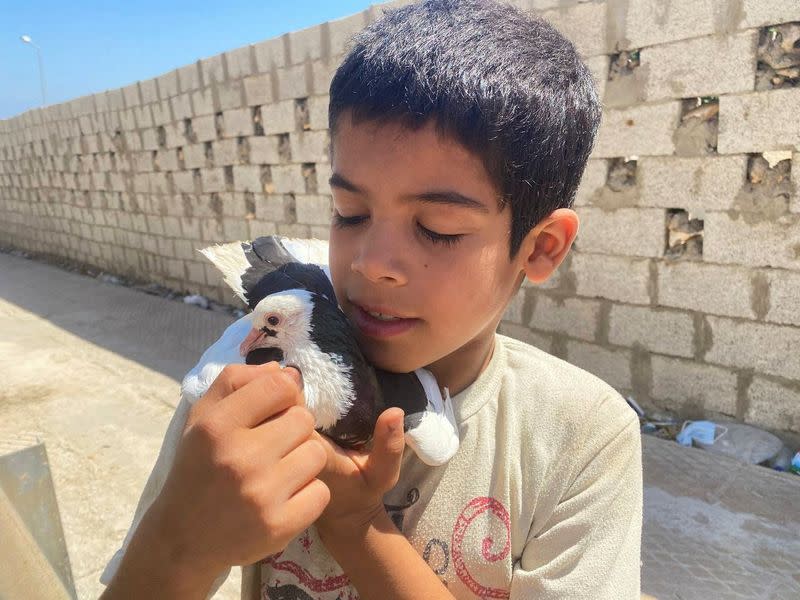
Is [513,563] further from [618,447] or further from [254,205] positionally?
[254,205]

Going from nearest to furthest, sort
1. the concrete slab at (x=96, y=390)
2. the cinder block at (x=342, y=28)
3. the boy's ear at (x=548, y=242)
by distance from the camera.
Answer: the boy's ear at (x=548, y=242) < the concrete slab at (x=96, y=390) < the cinder block at (x=342, y=28)

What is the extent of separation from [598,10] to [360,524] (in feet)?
11.1

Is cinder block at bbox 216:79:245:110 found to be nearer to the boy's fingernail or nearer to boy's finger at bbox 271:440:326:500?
the boy's fingernail

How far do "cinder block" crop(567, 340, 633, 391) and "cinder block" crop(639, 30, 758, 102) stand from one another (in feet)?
Result: 5.01

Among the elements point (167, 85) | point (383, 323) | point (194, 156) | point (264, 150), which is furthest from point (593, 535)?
point (167, 85)

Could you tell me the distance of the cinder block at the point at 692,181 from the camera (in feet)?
9.80

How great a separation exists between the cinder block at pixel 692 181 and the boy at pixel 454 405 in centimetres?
246

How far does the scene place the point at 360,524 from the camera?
835 millimetres

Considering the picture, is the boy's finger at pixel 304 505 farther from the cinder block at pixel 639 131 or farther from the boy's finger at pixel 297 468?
the cinder block at pixel 639 131

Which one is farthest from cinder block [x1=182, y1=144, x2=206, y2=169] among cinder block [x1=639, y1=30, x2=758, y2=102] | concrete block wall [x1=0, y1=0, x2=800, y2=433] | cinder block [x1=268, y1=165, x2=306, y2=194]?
cinder block [x1=639, y1=30, x2=758, y2=102]

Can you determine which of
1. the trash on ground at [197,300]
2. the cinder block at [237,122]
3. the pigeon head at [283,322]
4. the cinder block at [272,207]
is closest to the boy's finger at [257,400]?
the pigeon head at [283,322]

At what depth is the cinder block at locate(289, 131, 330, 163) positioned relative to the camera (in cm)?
512

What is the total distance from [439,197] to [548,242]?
0.30m

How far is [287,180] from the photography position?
5.55 m
